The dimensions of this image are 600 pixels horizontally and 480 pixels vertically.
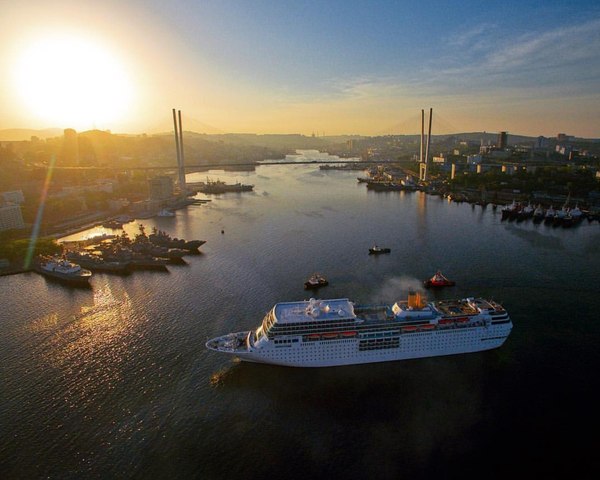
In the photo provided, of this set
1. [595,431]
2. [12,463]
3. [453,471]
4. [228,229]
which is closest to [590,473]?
[595,431]

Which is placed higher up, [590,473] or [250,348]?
[250,348]

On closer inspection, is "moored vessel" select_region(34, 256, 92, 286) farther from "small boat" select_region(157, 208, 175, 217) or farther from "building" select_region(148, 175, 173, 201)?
"building" select_region(148, 175, 173, 201)

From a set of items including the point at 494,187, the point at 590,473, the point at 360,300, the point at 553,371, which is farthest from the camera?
the point at 494,187

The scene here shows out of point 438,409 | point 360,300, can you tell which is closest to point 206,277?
point 360,300

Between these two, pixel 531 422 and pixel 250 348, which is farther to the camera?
pixel 250 348

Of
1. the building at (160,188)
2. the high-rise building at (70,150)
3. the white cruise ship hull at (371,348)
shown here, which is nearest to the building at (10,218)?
the building at (160,188)

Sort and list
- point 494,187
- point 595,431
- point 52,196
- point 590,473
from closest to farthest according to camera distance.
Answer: point 590,473, point 595,431, point 52,196, point 494,187

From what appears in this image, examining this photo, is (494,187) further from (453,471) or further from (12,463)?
(12,463)
